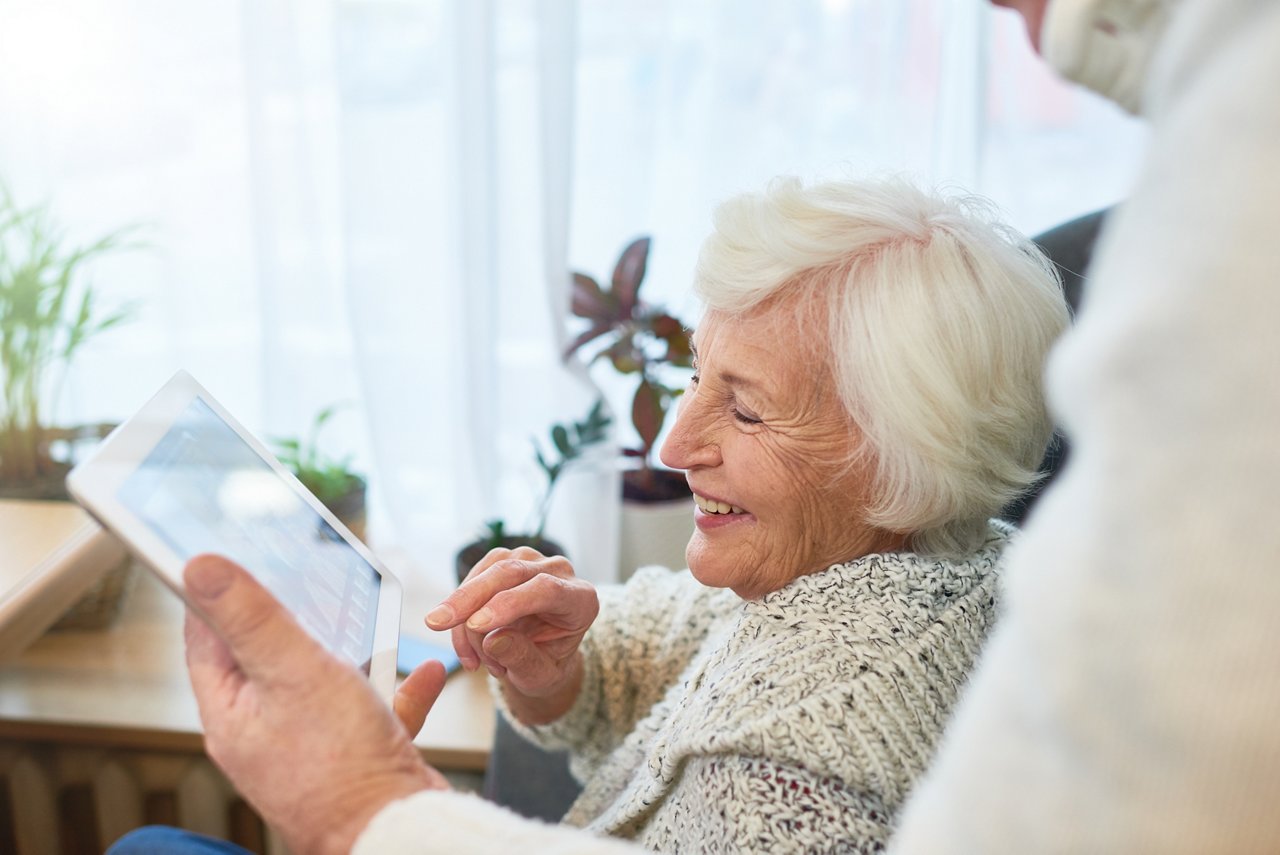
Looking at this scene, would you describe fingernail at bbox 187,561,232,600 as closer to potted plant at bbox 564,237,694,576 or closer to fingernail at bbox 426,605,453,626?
fingernail at bbox 426,605,453,626

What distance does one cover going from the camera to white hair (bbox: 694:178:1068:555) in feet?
3.12

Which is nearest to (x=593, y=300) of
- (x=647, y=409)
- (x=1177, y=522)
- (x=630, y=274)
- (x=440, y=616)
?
(x=630, y=274)

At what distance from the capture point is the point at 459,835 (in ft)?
2.10

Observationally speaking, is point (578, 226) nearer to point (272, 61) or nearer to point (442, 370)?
point (442, 370)

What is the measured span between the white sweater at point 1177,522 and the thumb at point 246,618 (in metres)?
0.42

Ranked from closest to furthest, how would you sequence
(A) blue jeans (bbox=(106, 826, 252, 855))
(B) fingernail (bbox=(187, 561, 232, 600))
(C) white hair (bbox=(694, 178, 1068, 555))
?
(B) fingernail (bbox=(187, 561, 232, 600)) < (C) white hair (bbox=(694, 178, 1068, 555)) < (A) blue jeans (bbox=(106, 826, 252, 855))

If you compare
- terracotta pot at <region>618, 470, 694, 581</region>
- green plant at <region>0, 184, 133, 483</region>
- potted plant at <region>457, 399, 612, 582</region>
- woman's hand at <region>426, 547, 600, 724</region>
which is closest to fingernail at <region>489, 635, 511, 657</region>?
woman's hand at <region>426, 547, 600, 724</region>

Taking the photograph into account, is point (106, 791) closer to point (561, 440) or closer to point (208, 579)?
point (561, 440)

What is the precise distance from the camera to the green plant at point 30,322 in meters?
1.68

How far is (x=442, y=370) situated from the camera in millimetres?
1841

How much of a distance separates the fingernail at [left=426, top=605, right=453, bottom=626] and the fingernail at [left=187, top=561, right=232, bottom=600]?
0.38m

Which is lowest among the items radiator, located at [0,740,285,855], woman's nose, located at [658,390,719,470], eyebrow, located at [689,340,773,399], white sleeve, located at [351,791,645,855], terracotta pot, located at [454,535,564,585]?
radiator, located at [0,740,285,855]

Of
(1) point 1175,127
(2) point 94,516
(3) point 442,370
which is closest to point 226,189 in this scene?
(3) point 442,370

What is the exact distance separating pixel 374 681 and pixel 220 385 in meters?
1.27
